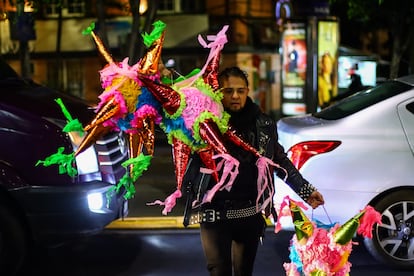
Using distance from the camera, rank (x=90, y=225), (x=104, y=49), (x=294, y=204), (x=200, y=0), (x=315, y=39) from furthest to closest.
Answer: (x=200, y=0), (x=315, y=39), (x=90, y=225), (x=294, y=204), (x=104, y=49)

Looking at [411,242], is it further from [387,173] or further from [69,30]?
[69,30]

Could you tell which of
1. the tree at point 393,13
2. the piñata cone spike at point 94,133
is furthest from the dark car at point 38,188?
the tree at point 393,13

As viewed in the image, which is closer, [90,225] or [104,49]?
[104,49]

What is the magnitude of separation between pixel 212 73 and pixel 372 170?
2463 millimetres

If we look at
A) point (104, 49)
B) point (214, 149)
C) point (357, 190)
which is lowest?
point (357, 190)

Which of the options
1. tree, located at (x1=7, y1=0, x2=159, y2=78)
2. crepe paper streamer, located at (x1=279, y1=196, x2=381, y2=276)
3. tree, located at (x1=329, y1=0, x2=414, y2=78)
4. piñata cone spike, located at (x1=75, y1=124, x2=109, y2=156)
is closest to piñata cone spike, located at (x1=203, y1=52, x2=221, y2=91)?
piñata cone spike, located at (x1=75, y1=124, x2=109, y2=156)

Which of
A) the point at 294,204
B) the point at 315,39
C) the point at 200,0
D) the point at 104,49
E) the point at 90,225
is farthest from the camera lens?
the point at 200,0

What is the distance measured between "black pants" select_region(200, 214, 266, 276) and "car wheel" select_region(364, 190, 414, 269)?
1923 mm

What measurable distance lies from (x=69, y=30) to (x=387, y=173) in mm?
14916

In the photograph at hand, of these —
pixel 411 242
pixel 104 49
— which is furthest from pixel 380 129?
pixel 104 49

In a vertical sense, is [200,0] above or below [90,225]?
above

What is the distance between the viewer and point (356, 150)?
500 cm

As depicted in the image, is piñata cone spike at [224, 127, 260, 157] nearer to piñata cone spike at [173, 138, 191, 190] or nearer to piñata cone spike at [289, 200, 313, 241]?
piñata cone spike at [173, 138, 191, 190]

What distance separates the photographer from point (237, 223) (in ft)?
10.9
